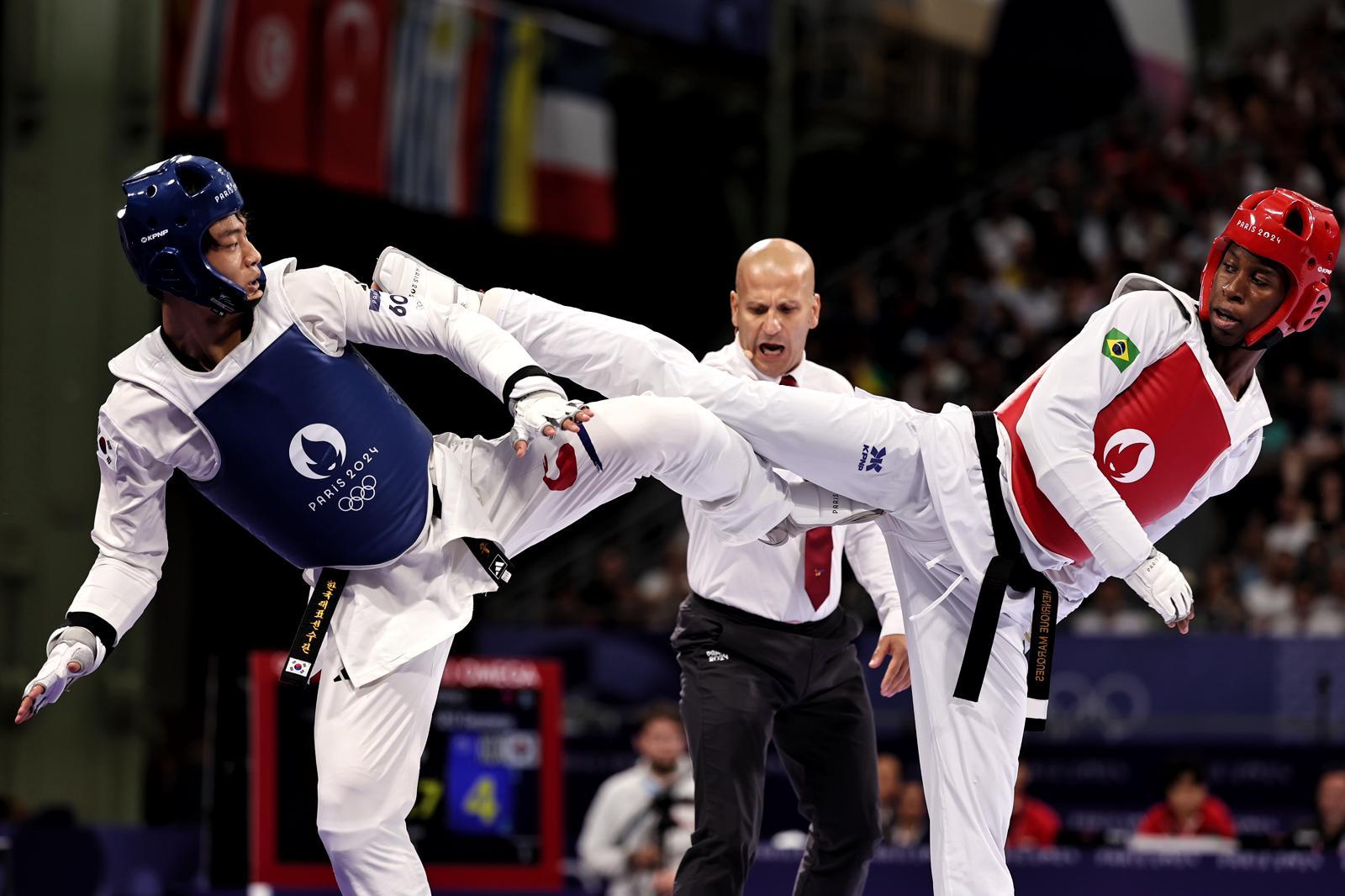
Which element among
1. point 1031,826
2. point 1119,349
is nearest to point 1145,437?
point 1119,349

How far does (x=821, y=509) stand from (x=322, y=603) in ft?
5.24

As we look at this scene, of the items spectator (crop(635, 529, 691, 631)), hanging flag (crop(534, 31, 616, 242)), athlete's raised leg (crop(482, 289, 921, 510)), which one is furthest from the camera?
hanging flag (crop(534, 31, 616, 242))

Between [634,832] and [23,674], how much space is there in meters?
4.99

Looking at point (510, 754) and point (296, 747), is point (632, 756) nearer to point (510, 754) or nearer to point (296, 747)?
point (510, 754)

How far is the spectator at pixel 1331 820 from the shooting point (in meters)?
8.29

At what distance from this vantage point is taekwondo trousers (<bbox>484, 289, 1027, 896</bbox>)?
483 centimetres

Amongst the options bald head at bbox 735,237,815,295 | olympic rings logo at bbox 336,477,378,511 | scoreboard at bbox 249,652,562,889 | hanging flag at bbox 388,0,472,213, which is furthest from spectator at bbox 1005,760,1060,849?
hanging flag at bbox 388,0,472,213

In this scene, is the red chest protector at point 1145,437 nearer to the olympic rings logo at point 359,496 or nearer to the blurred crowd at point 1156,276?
the olympic rings logo at point 359,496

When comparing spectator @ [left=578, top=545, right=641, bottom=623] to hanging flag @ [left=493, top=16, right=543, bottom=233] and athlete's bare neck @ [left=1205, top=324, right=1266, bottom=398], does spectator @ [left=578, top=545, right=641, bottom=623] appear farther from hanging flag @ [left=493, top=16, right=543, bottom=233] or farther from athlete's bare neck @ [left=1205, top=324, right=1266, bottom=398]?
athlete's bare neck @ [left=1205, top=324, right=1266, bottom=398]

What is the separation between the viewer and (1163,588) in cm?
466

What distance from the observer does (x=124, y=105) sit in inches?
448

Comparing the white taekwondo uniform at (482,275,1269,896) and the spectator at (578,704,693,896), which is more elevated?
the white taekwondo uniform at (482,275,1269,896)

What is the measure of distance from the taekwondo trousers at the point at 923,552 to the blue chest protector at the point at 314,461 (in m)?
0.65

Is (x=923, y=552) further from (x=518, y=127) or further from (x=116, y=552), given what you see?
(x=518, y=127)
